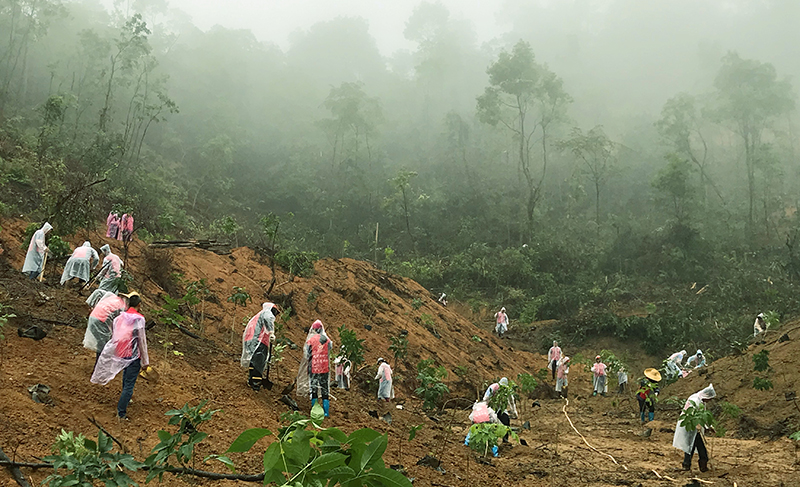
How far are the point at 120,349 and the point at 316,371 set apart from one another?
8.06 ft

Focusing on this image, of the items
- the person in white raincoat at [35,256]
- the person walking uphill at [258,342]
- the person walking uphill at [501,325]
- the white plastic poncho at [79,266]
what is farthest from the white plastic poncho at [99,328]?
the person walking uphill at [501,325]

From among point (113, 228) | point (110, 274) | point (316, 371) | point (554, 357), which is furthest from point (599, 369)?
point (113, 228)

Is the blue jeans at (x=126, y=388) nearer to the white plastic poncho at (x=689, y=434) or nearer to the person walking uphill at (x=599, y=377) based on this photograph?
the white plastic poncho at (x=689, y=434)

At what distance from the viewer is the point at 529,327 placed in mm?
22797

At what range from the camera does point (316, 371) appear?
692 cm

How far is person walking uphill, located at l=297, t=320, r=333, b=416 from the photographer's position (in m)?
A: 6.91

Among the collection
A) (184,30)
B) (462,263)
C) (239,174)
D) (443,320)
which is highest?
(184,30)

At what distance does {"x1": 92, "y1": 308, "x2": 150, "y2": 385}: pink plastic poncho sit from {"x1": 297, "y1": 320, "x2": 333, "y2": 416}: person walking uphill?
2.17 m

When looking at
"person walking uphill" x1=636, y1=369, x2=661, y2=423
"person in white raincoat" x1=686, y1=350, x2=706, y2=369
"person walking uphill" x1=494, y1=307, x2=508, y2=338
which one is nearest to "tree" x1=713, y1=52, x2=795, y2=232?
"person in white raincoat" x1=686, y1=350, x2=706, y2=369

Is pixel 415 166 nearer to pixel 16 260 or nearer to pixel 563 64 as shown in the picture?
pixel 563 64

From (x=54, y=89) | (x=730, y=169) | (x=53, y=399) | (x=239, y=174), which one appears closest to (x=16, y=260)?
(x=53, y=399)

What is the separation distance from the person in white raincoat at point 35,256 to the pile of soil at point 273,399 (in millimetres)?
380

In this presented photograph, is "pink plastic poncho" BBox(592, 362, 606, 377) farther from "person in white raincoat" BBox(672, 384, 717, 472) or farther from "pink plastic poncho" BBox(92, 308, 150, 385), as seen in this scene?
"pink plastic poncho" BBox(92, 308, 150, 385)

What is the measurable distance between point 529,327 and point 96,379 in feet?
64.7
